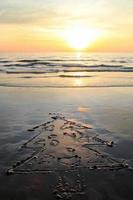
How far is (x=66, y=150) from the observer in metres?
7.82

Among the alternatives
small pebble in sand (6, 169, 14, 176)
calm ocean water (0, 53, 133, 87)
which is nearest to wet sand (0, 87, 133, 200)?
small pebble in sand (6, 169, 14, 176)

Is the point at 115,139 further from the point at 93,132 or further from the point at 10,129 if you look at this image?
the point at 10,129

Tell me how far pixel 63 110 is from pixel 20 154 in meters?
5.45

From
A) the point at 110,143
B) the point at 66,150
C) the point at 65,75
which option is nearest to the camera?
the point at 66,150

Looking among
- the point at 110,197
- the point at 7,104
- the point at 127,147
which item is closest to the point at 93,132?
the point at 127,147

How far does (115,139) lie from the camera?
28.7 feet

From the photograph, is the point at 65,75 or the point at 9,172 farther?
the point at 65,75

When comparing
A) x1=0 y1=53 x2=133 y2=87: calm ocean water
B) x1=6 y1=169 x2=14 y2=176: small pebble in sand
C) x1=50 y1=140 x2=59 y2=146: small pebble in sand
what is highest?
x1=0 y1=53 x2=133 y2=87: calm ocean water

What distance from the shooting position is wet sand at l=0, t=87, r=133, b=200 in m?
5.82

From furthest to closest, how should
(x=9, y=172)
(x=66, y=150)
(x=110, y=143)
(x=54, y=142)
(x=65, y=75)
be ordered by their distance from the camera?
(x=65, y=75) → (x=54, y=142) → (x=110, y=143) → (x=66, y=150) → (x=9, y=172)

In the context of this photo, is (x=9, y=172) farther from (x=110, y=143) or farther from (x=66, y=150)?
(x=110, y=143)

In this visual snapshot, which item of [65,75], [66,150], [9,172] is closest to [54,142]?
[66,150]

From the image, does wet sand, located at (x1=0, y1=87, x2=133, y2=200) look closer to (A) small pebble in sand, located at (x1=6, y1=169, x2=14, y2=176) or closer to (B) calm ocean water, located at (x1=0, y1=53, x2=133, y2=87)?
(A) small pebble in sand, located at (x1=6, y1=169, x2=14, y2=176)

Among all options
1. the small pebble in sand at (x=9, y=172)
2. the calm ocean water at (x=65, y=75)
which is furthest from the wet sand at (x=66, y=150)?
the calm ocean water at (x=65, y=75)
